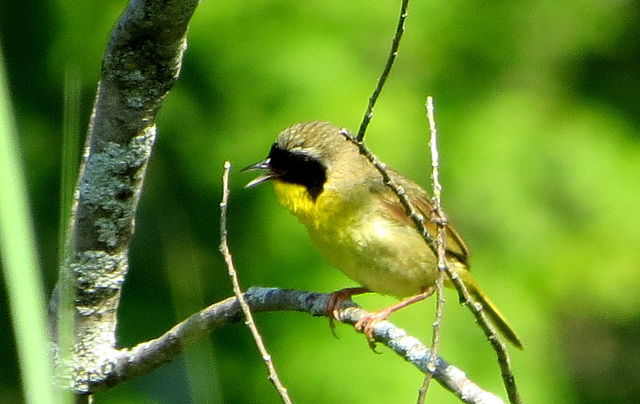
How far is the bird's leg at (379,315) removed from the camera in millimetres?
3127

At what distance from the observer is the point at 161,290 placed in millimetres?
4523

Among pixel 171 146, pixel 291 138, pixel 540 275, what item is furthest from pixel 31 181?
pixel 540 275

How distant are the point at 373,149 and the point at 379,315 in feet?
3.59

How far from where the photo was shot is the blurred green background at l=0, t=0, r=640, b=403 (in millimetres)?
4168

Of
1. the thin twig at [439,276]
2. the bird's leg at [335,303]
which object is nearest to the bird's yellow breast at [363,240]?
the bird's leg at [335,303]

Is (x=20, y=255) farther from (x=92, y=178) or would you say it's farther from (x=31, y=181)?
(x=31, y=181)

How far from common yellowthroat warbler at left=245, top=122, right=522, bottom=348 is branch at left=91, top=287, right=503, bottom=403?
18.9 inches

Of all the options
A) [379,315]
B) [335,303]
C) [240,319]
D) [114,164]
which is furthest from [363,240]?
[114,164]

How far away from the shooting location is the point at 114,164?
2322 millimetres

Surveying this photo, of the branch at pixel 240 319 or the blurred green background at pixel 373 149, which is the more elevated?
the blurred green background at pixel 373 149

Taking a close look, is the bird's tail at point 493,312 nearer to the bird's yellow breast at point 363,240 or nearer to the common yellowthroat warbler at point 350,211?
the common yellowthroat warbler at point 350,211

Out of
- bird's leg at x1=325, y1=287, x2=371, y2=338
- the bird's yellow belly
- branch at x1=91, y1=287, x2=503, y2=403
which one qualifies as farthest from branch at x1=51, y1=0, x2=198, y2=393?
the bird's yellow belly

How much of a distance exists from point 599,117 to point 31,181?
2.69 m

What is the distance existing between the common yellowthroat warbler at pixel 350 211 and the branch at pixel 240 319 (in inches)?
18.9
